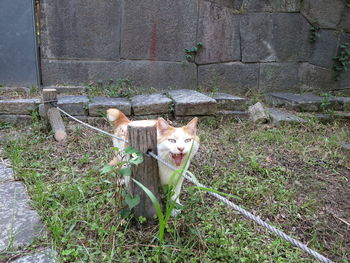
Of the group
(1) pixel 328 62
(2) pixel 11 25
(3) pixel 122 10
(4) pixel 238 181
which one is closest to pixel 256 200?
(4) pixel 238 181

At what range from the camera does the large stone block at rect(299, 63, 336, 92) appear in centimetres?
480

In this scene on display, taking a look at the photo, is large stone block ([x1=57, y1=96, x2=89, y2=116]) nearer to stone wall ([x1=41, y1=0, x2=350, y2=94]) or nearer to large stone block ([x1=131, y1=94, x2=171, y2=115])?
large stone block ([x1=131, y1=94, x2=171, y2=115])

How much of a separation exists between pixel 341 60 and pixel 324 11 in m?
0.89

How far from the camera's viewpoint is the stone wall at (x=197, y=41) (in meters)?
4.16

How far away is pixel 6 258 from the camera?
1.35 meters

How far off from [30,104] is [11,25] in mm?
1513

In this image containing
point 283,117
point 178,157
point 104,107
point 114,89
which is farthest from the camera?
point 114,89

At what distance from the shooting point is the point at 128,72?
4.39 m

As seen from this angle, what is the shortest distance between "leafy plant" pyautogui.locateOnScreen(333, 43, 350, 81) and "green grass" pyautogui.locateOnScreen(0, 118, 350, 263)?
6.62 ft

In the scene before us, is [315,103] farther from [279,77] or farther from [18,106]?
[18,106]

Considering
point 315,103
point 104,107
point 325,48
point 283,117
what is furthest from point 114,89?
point 325,48

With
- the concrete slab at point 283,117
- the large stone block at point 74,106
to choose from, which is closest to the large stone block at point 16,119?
the large stone block at point 74,106

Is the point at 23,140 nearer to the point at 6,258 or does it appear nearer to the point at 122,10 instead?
the point at 6,258

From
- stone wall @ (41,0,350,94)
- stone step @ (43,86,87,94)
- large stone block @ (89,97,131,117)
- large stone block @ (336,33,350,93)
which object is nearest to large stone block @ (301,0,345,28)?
stone wall @ (41,0,350,94)
